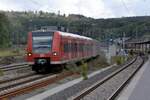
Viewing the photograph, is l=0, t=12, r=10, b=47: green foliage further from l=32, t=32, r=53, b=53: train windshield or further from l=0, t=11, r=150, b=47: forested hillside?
l=32, t=32, r=53, b=53: train windshield

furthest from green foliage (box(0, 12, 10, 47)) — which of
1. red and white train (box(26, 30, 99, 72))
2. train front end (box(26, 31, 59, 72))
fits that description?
train front end (box(26, 31, 59, 72))

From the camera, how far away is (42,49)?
32562 millimetres

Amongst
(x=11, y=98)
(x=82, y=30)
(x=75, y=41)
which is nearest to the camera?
(x=11, y=98)

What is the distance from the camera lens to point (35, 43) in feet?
107

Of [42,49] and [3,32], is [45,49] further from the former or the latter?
[3,32]

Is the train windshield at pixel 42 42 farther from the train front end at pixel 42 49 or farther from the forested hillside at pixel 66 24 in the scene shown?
the forested hillside at pixel 66 24

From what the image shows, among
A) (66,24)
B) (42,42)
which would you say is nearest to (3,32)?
(66,24)

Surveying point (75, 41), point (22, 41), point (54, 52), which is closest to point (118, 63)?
point (75, 41)

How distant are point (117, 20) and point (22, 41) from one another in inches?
1466

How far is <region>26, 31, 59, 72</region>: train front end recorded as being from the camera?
1273 inches

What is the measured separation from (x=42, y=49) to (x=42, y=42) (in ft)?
1.58

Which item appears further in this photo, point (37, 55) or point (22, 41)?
point (22, 41)

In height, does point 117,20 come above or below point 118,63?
above

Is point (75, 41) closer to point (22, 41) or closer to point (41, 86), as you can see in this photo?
point (41, 86)
